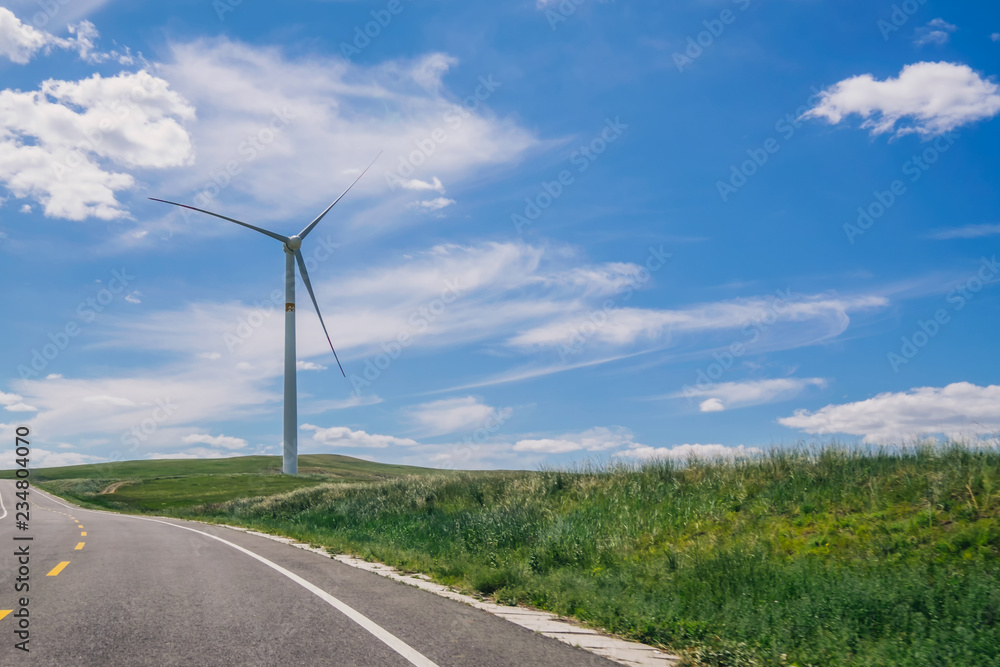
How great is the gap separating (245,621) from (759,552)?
325 inches

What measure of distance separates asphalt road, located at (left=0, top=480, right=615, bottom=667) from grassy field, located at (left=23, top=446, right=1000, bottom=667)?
68.4 inches

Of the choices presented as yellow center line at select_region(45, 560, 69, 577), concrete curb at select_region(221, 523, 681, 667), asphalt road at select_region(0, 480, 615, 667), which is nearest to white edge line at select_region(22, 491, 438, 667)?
asphalt road at select_region(0, 480, 615, 667)

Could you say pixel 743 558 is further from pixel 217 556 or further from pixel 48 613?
pixel 217 556

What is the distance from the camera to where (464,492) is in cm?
2666

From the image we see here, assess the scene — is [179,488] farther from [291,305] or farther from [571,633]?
[571,633]

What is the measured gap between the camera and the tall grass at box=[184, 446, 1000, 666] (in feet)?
26.3

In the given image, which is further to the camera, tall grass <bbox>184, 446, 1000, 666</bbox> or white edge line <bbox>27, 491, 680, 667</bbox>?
tall grass <bbox>184, 446, 1000, 666</bbox>

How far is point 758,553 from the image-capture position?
1176cm

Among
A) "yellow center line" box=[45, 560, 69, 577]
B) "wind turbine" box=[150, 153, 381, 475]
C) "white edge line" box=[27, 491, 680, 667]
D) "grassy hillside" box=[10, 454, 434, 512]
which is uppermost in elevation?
"wind turbine" box=[150, 153, 381, 475]

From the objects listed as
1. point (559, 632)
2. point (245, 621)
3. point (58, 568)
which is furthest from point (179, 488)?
point (559, 632)

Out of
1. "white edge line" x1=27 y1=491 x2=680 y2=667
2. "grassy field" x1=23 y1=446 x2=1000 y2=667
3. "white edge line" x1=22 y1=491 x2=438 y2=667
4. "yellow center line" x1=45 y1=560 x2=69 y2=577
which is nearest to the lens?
"white edge line" x1=22 y1=491 x2=438 y2=667

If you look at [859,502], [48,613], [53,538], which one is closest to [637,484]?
[859,502]

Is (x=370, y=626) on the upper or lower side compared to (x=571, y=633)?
upper

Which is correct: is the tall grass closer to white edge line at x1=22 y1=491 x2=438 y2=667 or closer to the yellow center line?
white edge line at x1=22 y1=491 x2=438 y2=667
